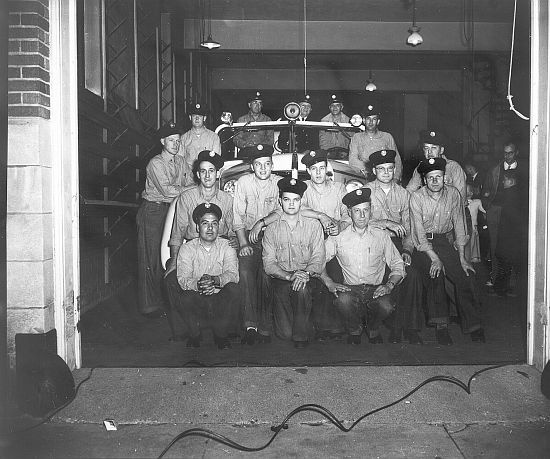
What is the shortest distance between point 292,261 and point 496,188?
373cm

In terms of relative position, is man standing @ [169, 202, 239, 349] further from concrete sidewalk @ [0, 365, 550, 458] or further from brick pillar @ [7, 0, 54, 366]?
brick pillar @ [7, 0, 54, 366]

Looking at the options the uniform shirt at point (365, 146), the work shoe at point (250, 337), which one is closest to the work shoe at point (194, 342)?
the work shoe at point (250, 337)

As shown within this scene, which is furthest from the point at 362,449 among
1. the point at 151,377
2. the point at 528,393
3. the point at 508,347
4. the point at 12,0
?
the point at 12,0

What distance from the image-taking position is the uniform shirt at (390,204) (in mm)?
6031

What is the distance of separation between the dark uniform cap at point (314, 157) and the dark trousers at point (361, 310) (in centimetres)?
159

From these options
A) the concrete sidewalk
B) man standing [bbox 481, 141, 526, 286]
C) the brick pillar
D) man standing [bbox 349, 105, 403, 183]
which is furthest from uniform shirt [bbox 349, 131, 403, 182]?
the brick pillar

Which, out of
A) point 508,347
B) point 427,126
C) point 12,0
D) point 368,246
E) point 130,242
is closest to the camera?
point 12,0

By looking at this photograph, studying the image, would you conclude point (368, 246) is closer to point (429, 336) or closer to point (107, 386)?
point (429, 336)

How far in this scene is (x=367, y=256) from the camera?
5.33 m

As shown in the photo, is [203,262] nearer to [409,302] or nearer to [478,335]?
[409,302]

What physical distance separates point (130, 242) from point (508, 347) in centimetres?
506

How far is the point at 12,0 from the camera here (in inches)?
151

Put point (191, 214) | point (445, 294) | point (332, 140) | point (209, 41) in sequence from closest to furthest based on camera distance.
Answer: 1. point (445, 294)
2. point (191, 214)
3. point (332, 140)
4. point (209, 41)

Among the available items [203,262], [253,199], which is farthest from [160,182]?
[203,262]
